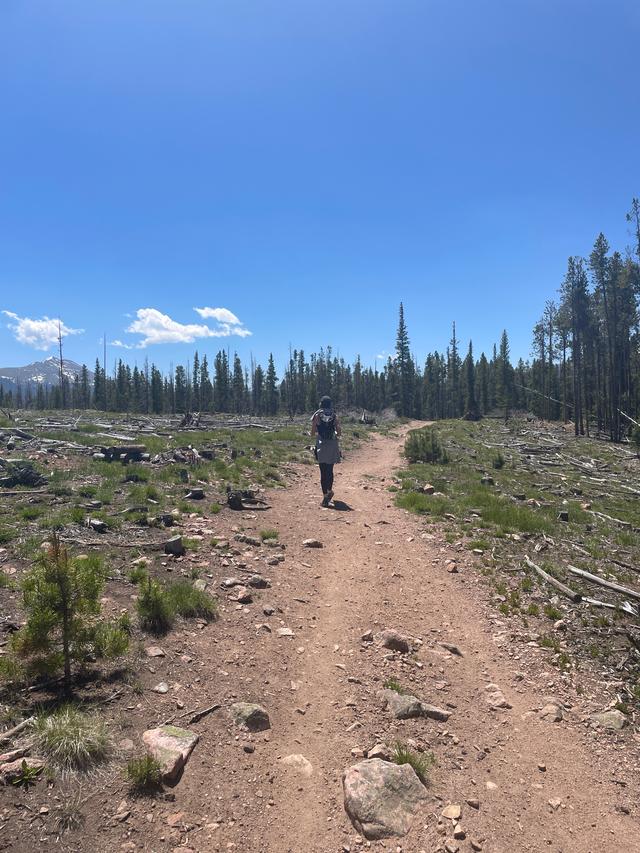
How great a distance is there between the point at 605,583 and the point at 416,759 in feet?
16.1

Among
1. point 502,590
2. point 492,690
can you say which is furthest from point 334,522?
point 492,690

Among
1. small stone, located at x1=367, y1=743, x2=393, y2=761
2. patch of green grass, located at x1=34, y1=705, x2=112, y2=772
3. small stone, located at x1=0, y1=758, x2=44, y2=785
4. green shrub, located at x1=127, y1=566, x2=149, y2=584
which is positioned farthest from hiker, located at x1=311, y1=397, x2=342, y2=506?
small stone, located at x1=0, y1=758, x2=44, y2=785

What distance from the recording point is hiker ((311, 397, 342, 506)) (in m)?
12.6

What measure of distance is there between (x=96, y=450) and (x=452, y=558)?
1449cm

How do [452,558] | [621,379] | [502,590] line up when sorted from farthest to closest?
[621,379] < [452,558] < [502,590]

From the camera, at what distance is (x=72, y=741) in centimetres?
343

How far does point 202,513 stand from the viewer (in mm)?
10414

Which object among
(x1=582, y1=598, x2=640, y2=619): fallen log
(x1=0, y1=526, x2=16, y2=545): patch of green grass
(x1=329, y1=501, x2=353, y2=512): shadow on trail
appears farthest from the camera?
(x1=329, y1=501, x2=353, y2=512): shadow on trail

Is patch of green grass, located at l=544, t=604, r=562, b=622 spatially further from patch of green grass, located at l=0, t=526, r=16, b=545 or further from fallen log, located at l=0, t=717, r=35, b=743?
patch of green grass, located at l=0, t=526, r=16, b=545

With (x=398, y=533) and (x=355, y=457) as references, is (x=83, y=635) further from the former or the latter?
(x=355, y=457)

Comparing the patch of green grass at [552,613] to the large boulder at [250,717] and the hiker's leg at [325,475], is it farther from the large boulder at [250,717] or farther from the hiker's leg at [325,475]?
the hiker's leg at [325,475]

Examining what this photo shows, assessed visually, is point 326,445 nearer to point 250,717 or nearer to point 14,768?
point 250,717

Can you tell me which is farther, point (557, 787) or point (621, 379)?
point (621, 379)

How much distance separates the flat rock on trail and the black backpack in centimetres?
553
